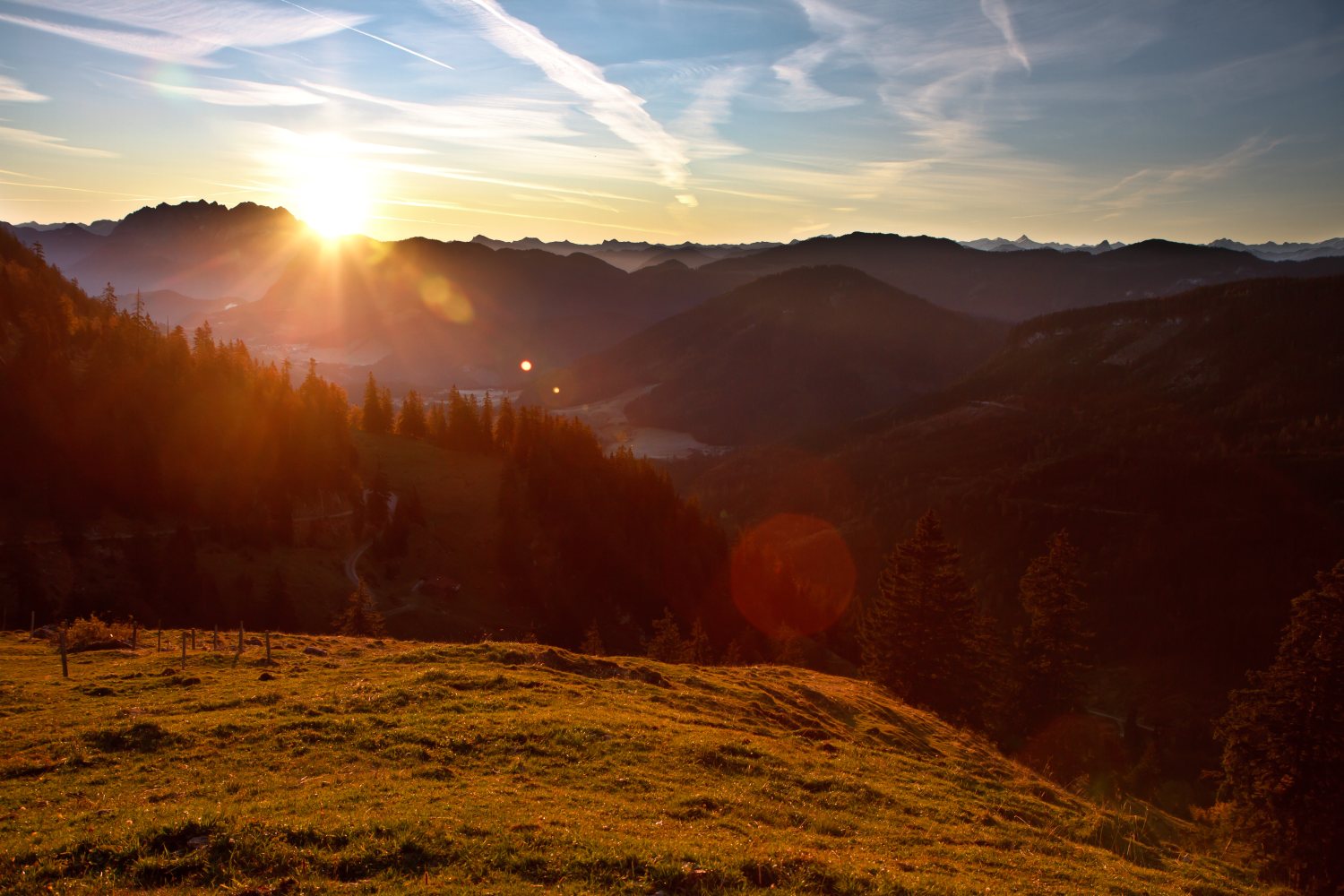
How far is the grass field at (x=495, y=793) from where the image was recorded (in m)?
14.7

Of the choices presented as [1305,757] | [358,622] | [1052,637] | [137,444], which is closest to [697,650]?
[358,622]

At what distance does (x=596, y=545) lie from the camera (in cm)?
10944

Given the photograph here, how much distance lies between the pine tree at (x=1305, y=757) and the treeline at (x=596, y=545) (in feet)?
217

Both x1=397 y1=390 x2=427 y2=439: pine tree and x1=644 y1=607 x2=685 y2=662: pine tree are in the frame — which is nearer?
x1=644 y1=607 x2=685 y2=662: pine tree

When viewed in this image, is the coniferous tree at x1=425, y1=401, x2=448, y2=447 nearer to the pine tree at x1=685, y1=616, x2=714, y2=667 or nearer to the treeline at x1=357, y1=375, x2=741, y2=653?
the treeline at x1=357, y1=375, x2=741, y2=653

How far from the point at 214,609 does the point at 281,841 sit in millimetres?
67264

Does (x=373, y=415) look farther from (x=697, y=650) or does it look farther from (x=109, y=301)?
(x=697, y=650)

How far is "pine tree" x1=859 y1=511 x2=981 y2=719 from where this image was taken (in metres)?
58.1

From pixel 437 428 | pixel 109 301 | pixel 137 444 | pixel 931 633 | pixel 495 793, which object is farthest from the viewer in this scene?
pixel 437 428

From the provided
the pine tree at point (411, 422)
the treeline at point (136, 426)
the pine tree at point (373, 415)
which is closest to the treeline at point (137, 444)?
the treeline at point (136, 426)

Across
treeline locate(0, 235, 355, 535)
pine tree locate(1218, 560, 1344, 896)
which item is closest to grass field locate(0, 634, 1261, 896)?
pine tree locate(1218, 560, 1344, 896)

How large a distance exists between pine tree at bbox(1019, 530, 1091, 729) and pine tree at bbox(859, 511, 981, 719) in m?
6.88

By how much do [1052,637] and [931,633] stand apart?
41.6ft

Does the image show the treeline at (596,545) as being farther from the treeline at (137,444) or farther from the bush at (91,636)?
the bush at (91,636)
